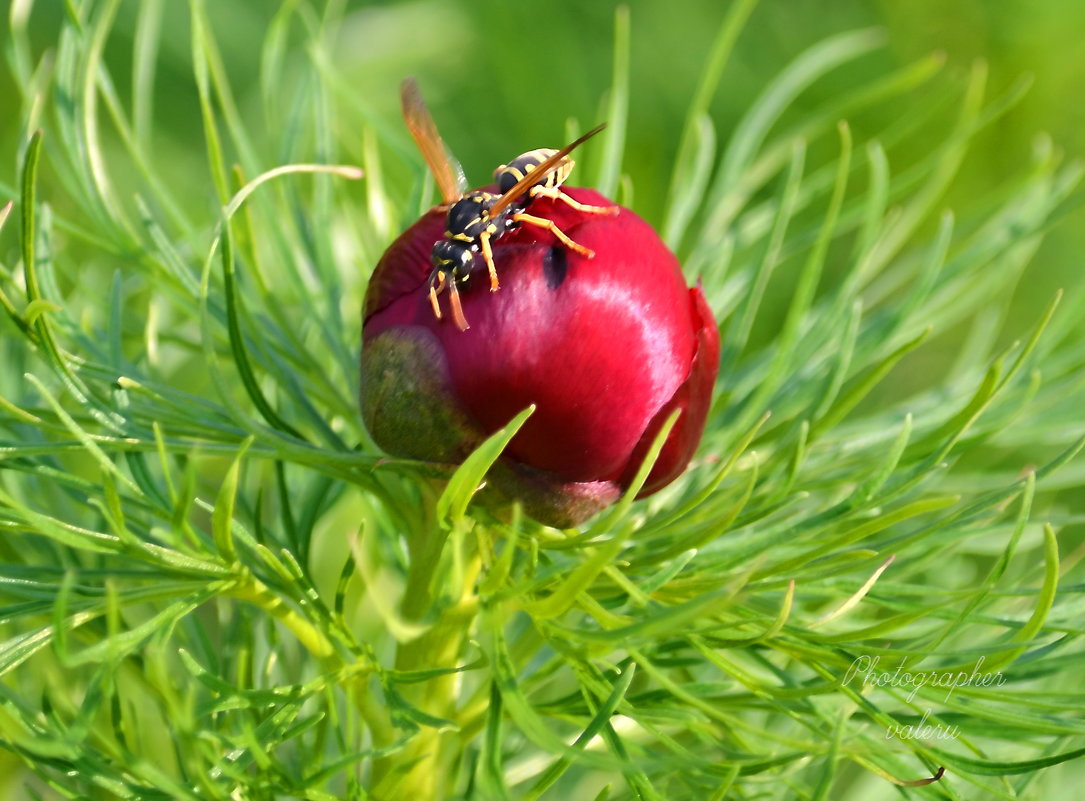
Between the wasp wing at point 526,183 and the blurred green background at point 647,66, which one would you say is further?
the blurred green background at point 647,66

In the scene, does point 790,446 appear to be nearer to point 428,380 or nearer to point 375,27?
point 428,380

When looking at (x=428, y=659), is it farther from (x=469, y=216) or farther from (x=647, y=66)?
(x=647, y=66)

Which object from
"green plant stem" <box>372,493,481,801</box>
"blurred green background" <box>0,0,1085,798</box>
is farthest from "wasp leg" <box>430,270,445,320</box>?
"blurred green background" <box>0,0,1085,798</box>

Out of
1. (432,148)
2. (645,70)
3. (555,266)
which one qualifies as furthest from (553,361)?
(645,70)

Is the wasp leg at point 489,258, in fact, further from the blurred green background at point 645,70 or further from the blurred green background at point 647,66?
the blurred green background at point 647,66

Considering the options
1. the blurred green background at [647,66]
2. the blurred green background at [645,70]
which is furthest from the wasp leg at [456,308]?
the blurred green background at [647,66]

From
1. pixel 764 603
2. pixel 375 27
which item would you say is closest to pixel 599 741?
pixel 764 603
